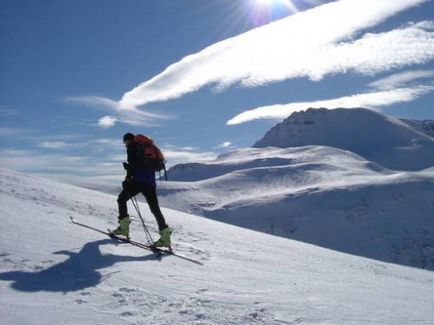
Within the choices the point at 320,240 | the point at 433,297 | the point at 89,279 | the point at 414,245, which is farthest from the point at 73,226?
the point at 414,245

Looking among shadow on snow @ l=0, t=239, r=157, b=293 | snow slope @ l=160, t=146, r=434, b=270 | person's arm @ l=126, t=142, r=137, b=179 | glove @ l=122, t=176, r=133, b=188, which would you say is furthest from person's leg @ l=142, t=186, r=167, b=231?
snow slope @ l=160, t=146, r=434, b=270

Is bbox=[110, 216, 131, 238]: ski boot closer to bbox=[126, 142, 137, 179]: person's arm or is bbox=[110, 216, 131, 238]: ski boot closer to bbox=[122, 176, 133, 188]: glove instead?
bbox=[122, 176, 133, 188]: glove

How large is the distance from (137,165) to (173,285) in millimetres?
3305

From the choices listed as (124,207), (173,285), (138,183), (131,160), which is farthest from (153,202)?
(173,285)

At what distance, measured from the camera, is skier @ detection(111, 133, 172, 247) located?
9734mm

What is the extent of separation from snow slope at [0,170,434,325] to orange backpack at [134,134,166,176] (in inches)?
64.5

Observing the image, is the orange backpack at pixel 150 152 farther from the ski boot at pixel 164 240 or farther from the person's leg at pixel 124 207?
the ski boot at pixel 164 240

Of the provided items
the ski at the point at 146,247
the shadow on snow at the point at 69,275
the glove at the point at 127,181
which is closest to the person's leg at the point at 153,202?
the glove at the point at 127,181

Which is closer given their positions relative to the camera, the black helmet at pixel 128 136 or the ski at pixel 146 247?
→ the ski at pixel 146 247

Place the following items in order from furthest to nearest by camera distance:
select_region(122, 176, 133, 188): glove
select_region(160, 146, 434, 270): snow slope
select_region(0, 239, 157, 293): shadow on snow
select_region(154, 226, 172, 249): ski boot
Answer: select_region(160, 146, 434, 270): snow slope, select_region(122, 176, 133, 188): glove, select_region(154, 226, 172, 249): ski boot, select_region(0, 239, 157, 293): shadow on snow

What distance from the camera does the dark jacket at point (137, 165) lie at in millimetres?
9742

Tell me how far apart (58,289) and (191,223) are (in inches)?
317

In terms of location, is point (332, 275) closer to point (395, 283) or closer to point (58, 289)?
point (395, 283)

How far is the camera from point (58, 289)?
250 inches
